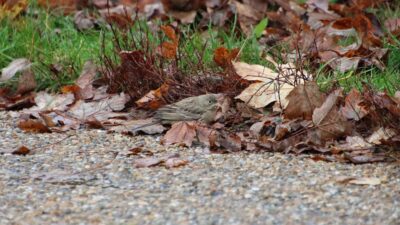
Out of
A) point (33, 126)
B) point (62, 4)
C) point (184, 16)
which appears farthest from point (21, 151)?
point (62, 4)

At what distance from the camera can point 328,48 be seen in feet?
16.6

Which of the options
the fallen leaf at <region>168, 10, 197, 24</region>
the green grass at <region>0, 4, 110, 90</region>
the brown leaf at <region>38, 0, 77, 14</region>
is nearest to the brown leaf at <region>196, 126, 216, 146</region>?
the green grass at <region>0, 4, 110, 90</region>

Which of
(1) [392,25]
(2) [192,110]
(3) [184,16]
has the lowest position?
(2) [192,110]

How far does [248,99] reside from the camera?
409 cm

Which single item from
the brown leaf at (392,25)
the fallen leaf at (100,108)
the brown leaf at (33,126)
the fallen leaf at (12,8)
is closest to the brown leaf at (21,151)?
the brown leaf at (33,126)

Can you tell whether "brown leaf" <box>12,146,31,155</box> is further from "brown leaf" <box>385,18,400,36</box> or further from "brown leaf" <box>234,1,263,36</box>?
"brown leaf" <box>385,18,400,36</box>

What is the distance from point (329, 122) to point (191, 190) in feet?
2.87

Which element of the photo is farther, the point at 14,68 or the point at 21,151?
the point at 14,68

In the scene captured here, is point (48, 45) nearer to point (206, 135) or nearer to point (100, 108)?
point (100, 108)

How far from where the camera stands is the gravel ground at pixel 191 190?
279cm

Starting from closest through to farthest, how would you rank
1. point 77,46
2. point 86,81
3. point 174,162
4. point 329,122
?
1. point 174,162
2. point 329,122
3. point 86,81
4. point 77,46

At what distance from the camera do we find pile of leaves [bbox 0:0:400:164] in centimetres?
362

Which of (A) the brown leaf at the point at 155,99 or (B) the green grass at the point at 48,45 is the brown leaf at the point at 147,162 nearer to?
(A) the brown leaf at the point at 155,99

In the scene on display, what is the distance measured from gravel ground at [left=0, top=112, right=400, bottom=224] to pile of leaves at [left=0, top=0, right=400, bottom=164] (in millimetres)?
156
